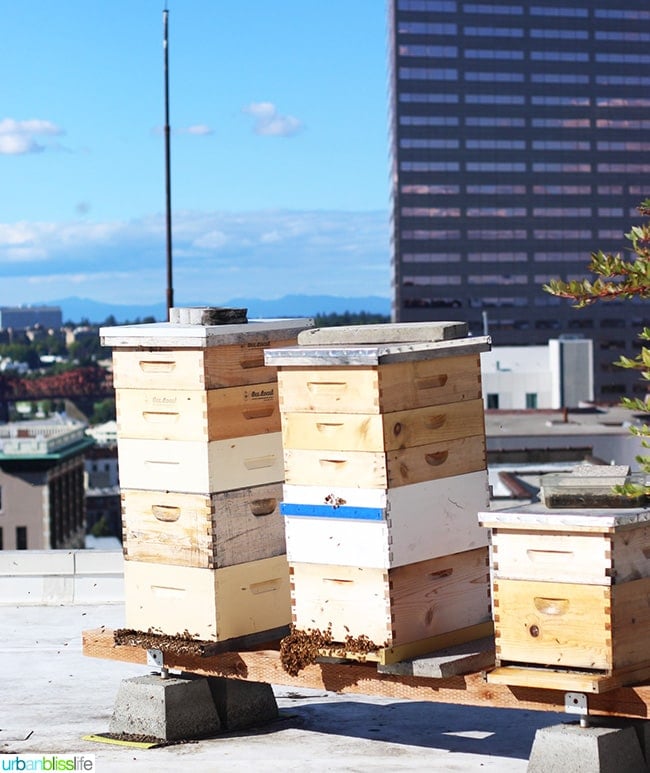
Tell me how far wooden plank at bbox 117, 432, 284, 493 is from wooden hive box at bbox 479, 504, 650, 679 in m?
1.61

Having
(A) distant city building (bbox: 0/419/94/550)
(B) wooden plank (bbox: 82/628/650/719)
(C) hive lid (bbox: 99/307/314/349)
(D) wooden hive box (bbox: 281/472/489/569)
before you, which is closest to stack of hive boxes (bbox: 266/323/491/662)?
(D) wooden hive box (bbox: 281/472/489/569)

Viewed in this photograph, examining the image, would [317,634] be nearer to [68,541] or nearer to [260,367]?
[260,367]

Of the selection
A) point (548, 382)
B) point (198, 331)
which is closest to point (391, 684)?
point (198, 331)

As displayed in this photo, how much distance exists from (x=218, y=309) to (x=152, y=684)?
83.6 inches

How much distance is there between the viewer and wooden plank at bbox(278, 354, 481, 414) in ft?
Answer: 23.1

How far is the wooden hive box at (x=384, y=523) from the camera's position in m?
6.99

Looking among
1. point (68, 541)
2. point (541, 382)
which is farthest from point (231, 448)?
point (68, 541)

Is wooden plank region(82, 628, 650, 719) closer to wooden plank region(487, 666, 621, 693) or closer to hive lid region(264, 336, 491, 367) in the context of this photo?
wooden plank region(487, 666, 621, 693)

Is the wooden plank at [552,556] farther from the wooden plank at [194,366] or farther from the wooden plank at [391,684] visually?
the wooden plank at [194,366]

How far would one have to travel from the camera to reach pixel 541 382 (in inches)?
4419

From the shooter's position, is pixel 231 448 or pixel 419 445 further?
pixel 231 448

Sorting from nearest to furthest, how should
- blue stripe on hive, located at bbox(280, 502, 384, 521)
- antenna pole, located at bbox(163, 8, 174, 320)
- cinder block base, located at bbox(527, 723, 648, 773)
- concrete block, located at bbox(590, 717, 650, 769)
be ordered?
cinder block base, located at bbox(527, 723, 648, 773)
concrete block, located at bbox(590, 717, 650, 769)
blue stripe on hive, located at bbox(280, 502, 384, 521)
antenna pole, located at bbox(163, 8, 174, 320)

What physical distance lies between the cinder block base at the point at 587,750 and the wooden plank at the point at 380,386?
1717 millimetres

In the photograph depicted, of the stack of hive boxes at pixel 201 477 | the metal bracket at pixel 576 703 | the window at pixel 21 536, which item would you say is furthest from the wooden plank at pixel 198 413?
the window at pixel 21 536
